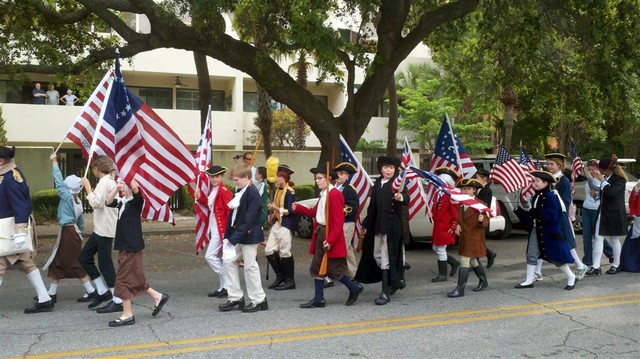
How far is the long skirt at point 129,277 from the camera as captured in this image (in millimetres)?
6641

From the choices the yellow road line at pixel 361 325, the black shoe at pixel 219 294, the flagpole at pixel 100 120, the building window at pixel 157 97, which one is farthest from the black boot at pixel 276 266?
the building window at pixel 157 97

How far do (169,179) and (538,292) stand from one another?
4.75 metres

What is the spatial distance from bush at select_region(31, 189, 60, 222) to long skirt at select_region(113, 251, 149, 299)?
11763mm

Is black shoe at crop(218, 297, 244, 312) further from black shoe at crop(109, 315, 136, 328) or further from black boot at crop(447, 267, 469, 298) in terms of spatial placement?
black boot at crop(447, 267, 469, 298)

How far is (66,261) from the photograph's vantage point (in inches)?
301

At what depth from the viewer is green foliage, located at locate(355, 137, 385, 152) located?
3275cm

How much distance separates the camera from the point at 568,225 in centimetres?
885

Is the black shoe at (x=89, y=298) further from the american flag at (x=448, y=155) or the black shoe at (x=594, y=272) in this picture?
the black shoe at (x=594, y=272)

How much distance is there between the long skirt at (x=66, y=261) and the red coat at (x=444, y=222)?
475 centimetres

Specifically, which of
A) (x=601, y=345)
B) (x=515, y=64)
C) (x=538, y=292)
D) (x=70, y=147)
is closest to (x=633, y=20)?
(x=515, y=64)

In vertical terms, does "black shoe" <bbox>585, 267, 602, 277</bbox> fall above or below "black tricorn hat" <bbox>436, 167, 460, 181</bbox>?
below

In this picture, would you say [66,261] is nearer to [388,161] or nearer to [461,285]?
[388,161]

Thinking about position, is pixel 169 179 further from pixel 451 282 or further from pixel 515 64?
A: pixel 515 64

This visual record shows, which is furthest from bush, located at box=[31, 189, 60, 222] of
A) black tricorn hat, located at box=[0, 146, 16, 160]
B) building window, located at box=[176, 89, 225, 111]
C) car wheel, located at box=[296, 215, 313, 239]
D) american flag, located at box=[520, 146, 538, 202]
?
building window, located at box=[176, 89, 225, 111]
